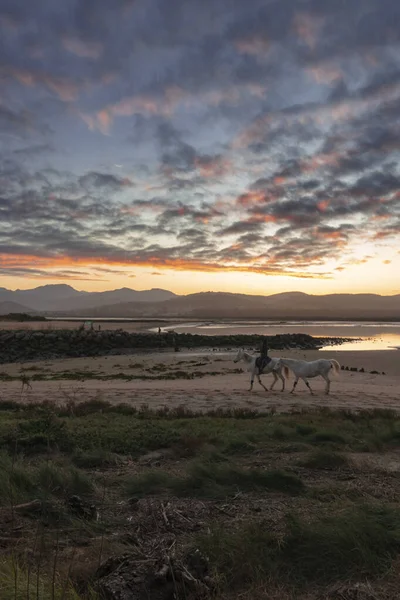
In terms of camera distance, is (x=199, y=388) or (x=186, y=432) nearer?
(x=186, y=432)

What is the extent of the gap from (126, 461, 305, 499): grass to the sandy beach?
868 centimetres

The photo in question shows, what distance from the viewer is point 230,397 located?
18656 millimetres

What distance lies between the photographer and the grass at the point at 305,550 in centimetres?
452

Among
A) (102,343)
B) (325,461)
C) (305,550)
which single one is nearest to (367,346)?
(102,343)

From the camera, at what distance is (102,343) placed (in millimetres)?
48844

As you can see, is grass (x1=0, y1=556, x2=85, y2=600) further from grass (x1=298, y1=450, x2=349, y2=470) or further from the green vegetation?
grass (x1=298, y1=450, x2=349, y2=470)

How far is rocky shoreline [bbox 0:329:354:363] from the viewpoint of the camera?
43656mm

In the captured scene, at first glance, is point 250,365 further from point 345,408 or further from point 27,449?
point 27,449

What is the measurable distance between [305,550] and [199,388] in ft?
53.5

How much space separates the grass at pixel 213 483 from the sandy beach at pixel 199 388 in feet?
28.5

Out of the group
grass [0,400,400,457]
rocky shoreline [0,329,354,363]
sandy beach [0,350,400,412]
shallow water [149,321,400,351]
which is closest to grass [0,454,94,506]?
grass [0,400,400,457]

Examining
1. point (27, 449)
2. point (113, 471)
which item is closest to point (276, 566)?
point (113, 471)

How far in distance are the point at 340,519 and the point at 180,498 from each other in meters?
2.45

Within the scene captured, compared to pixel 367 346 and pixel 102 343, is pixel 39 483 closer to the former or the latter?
pixel 102 343
